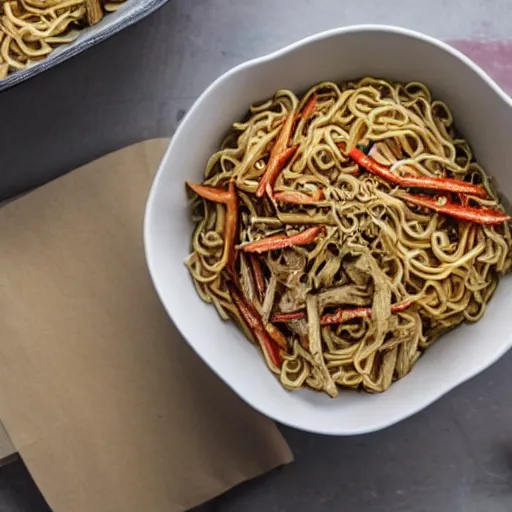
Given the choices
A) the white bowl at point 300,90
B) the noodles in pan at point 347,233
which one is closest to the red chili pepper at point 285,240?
the noodles in pan at point 347,233

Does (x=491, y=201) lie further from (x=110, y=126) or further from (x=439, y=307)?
(x=110, y=126)

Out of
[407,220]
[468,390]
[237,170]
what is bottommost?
[468,390]

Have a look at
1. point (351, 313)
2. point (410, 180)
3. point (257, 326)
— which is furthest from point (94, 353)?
point (410, 180)

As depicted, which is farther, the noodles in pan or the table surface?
the table surface

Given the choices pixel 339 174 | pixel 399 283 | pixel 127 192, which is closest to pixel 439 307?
pixel 399 283

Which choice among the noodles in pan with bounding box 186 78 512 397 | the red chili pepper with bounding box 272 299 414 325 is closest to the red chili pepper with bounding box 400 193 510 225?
the noodles in pan with bounding box 186 78 512 397

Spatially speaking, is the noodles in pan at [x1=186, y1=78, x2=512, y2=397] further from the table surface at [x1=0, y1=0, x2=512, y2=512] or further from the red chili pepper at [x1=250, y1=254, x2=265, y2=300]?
the table surface at [x1=0, y1=0, x2=512, y2=512]

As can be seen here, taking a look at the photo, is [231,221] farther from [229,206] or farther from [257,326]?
[257,326]
